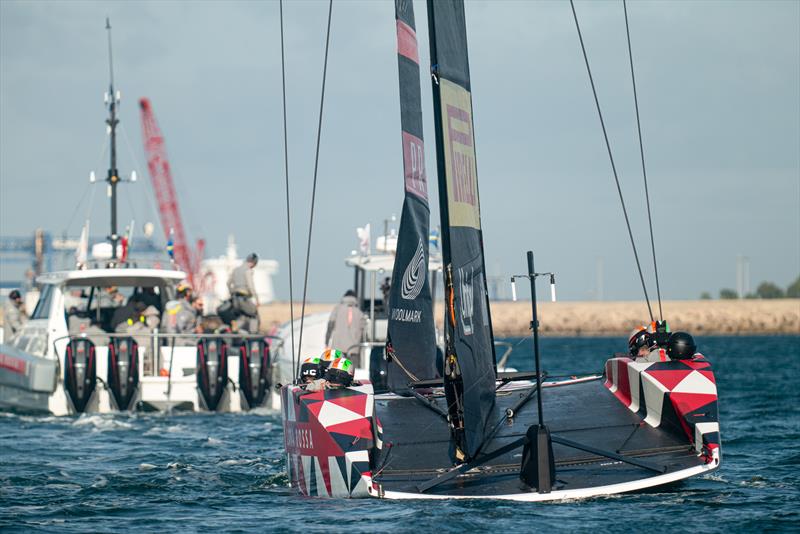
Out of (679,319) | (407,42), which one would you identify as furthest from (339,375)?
(679,319)

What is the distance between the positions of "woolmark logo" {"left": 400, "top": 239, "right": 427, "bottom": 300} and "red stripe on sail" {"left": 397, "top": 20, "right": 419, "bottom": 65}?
2187mm

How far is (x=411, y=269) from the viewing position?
1260cm

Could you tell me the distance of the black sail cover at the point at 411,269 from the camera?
12336 millimetres

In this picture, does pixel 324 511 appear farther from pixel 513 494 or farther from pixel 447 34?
pixel 447 34

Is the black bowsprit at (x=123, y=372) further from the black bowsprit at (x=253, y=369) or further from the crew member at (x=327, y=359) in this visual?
the crew member at (x=327, y=359)

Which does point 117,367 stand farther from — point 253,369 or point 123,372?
point 253,369

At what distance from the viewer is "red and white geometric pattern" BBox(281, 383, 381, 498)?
9195mm

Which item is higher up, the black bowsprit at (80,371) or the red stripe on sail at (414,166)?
the red stripe on sail at (414,166)

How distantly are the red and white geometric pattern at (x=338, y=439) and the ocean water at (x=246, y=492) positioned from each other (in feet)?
0.59

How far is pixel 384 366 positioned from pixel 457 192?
670 centimetres

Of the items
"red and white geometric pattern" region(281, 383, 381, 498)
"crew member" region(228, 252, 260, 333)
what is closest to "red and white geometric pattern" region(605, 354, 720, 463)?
"red and white geometric pattern" region(281, 383, 381, 498)

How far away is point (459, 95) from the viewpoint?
931 cm

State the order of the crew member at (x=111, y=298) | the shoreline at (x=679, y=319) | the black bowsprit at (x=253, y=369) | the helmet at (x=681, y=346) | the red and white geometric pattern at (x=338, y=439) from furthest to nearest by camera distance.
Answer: the shoreline at (x=679, y=319) < the crew member at (x=111, y=298) < the black bowsprit at (x=253, y=369) < the helmet at (x=681, y=346) < the red and white geometric pattern at (x=338, y=439)

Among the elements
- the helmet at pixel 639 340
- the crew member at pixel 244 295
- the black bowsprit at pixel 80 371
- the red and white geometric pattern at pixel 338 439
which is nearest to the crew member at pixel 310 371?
the red and white geometric pattern at pixel 338 439
